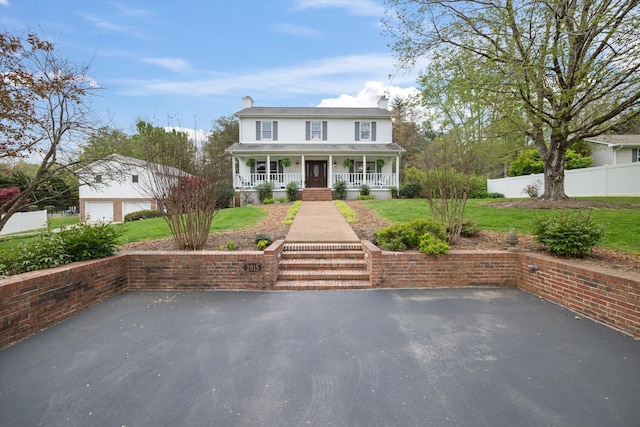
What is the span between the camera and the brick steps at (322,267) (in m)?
5.20

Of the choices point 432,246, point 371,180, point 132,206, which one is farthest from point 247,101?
point 432,246

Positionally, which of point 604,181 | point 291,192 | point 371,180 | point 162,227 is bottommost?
point 162,227

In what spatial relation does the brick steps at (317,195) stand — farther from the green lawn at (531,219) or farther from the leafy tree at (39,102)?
the leafy tree at (39,102)

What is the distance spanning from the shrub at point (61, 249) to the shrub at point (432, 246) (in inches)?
213

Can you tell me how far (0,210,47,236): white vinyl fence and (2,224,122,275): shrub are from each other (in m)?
18.5

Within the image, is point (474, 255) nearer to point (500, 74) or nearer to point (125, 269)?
point (500, 74)

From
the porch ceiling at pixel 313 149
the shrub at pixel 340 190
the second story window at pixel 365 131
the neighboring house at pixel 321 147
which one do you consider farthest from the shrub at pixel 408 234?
the second story window at pixel 365 131

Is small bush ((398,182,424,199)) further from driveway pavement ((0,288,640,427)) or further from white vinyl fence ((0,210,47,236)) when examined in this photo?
white vinyl fence ((0,210,47,236))

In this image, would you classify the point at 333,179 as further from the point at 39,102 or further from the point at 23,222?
the point at 23,222

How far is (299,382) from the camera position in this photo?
2529mm

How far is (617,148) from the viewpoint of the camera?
2161cm

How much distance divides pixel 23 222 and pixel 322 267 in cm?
Answer: 2345

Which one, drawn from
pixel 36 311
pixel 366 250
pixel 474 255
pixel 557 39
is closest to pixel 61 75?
pixel 36 311

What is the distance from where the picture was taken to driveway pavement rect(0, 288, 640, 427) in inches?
85.0
